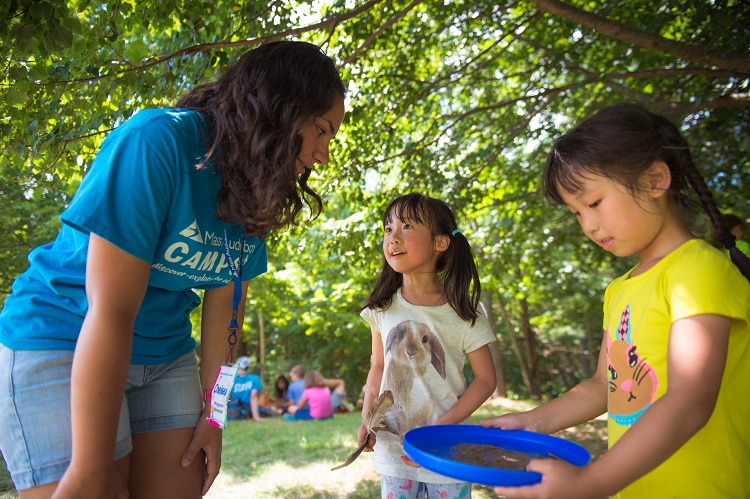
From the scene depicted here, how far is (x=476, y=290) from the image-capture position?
269 cm

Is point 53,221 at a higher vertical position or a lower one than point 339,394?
higher

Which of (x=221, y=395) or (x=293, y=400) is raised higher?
(x=221, y=395)

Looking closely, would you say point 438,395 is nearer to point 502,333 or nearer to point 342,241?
point 342,241

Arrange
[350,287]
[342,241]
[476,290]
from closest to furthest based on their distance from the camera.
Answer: [476,290]
[342,241]
[350,287]

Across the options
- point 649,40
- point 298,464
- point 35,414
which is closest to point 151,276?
point 35,414

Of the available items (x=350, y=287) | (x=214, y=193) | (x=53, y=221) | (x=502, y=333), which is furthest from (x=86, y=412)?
(x=502, y=333)

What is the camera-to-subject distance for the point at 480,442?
1786mm

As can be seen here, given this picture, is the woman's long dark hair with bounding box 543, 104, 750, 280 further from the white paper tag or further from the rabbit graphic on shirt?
the white paper tag

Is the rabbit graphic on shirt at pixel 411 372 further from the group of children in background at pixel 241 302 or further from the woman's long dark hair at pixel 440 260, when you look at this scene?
the group of children in background at pixel 241 302

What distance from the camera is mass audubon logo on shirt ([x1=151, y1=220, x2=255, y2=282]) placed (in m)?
1.55

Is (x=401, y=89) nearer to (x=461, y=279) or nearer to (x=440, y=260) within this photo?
(x=440, y=260)

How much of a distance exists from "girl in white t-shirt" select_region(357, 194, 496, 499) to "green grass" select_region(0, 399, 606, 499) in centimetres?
203

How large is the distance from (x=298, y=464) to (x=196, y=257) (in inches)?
160

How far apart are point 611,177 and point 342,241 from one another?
11.0 ft
